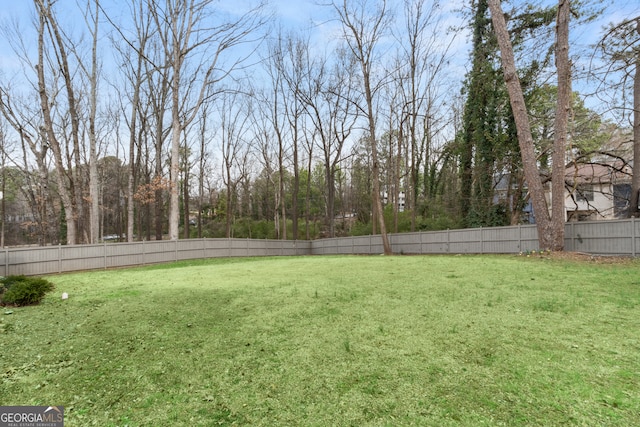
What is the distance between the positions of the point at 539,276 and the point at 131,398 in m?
6.62

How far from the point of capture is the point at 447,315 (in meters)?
3.57

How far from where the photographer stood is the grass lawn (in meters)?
1.91

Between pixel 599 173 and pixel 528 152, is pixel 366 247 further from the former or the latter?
pixel 599 173

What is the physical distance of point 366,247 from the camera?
67.3ft

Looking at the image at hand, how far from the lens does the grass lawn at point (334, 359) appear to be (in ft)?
6.27

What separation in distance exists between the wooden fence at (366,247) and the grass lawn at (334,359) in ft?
23.8

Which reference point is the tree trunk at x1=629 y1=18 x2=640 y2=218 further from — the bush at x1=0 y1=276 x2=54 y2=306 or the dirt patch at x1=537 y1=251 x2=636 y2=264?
the bush at x1=0 y1=276 x2=54 y2=306

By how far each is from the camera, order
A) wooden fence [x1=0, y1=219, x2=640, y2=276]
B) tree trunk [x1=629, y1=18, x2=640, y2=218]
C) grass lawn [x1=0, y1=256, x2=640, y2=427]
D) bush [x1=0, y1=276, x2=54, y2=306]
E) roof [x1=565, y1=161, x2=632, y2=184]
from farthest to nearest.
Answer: roof [x1=565, y1=161, x2=632, y2=184] → tree trunk [x1=629, y1=18, x2=640, y2=218] → wooden fence [x1=0, y1=219, x2=640, y2=276] → bush [x1=0, y1=276, x2=54, y2=306] → grass lawn [x1=0, y1=256, x2=640, y2=427]

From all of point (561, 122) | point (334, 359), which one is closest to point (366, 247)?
point (561, 122)

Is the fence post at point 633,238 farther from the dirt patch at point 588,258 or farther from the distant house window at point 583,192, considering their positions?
the distant house window at point 583,192

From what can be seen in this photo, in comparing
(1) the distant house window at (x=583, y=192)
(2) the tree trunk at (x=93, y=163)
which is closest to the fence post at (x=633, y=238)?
(1) the distant house window at (x=583, y=192)

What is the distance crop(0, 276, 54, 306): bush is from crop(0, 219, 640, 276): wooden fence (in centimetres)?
749

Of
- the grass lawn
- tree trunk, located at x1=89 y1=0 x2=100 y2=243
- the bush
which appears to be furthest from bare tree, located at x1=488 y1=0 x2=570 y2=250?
tree trunk, located at x1=89 y1=0 x2=100 y2=243

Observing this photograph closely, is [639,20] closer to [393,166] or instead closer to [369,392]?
[369,392]
